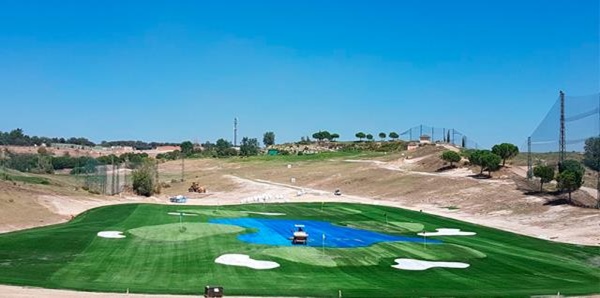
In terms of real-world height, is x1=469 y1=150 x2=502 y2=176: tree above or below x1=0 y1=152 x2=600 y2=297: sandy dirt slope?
above

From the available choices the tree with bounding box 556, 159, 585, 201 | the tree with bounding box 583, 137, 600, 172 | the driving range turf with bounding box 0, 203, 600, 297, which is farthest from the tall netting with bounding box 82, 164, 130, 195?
the tree with bounding box 583, 137, 600, 172

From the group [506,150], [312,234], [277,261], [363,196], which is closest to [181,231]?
[312,234]

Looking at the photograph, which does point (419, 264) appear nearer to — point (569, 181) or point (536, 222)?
point (536, 222)

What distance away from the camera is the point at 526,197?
76.5 m

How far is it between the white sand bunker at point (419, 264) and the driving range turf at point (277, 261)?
0.69 metres

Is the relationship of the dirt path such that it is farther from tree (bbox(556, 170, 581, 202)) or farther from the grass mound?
the grass mound

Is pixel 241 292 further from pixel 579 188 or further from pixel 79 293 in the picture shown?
pixel 579 188

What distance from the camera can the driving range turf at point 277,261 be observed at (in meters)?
33.6

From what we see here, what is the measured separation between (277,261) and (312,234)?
15.1 m

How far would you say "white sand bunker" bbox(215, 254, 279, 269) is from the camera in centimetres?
3997

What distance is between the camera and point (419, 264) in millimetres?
42375

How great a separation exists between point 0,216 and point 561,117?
5938 centimetres

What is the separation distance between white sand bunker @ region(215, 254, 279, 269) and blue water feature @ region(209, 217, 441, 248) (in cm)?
654

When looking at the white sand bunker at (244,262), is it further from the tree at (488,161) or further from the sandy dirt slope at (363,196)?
the tree at (488,161)
